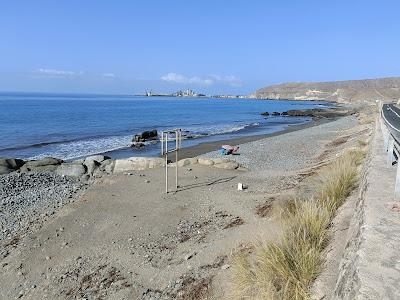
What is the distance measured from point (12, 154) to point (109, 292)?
938 inches

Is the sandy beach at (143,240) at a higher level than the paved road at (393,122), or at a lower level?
lower

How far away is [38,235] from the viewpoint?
9.27 meters

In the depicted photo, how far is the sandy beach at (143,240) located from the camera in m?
6.51

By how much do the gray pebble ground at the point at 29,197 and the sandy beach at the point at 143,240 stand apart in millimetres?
448

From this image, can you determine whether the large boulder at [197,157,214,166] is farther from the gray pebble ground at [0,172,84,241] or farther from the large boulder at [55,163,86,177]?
the large boulder at [55,163,86,177]

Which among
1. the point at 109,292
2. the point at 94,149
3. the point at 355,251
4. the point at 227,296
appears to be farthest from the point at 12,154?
the point at 355,251

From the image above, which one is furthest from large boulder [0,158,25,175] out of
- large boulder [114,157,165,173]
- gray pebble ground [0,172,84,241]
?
large boulder [114,157,165,173]

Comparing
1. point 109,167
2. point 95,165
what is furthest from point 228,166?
point 95,165

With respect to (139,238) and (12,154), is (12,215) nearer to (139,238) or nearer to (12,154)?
(139,238)

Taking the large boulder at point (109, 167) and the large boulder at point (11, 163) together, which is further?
the large boulder at point (11, 163)

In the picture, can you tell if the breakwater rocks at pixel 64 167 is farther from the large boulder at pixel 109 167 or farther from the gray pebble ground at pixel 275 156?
the gray pebble ground at pixel 275 156

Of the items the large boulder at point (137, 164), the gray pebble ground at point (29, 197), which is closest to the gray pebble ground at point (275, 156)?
the large boulder at point (137, 164)

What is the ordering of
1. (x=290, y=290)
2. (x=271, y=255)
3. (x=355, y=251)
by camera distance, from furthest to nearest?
(x=271, y=255) < (x=290, y=290) < (x=355, y=251)

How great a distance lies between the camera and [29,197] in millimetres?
13211
